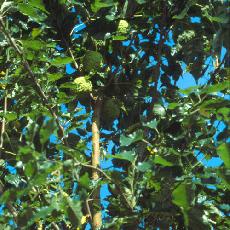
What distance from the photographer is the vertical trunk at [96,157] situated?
88.7 inches

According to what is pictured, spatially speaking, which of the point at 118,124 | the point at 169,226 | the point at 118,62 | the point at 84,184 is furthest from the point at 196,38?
the point at 84,184

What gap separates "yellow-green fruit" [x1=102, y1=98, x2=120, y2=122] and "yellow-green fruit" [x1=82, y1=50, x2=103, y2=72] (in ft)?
0.47

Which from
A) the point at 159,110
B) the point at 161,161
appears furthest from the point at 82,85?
the point at 161,161

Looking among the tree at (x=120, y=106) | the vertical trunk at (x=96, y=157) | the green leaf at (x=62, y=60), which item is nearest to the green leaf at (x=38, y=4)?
the tree at (x=120, y=106)

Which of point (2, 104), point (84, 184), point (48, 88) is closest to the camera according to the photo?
point (84, 184)

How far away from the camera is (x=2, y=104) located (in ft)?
9.64

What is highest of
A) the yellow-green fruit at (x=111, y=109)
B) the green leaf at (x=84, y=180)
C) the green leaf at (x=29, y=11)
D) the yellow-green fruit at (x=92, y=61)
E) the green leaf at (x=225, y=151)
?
the green leaf at (x=29, y=11)

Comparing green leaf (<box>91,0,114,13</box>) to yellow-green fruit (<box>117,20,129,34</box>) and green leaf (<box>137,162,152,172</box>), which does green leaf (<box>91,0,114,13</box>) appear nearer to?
yellow-green fruit (<box>117,20,129,34</box>)

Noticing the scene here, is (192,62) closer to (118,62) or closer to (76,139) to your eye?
(118,62)

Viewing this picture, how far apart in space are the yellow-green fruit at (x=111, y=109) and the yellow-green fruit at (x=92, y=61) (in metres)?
0.14

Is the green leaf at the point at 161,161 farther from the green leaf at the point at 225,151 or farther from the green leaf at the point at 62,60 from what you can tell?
the green leaf at the point at 62,60

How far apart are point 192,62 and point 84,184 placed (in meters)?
1.15

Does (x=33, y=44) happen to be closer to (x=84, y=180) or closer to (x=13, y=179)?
(x=13, y=179)

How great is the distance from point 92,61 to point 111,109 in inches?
8.1
